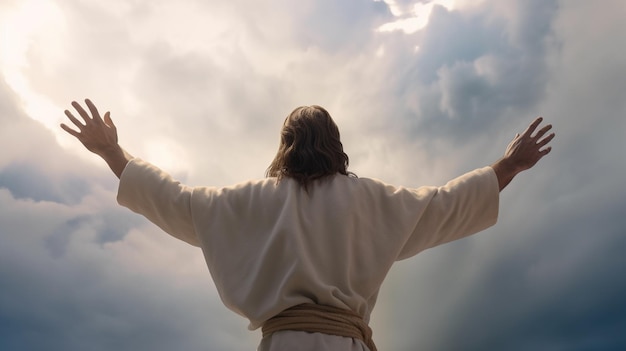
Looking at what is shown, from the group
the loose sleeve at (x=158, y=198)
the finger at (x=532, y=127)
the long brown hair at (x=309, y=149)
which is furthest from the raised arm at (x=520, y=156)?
the loose sleeve at (x=158, y=198)

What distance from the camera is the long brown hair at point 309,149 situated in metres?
5.65

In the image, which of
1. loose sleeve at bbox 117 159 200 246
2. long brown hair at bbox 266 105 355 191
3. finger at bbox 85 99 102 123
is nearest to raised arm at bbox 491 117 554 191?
long brown hair at bbox 266 105 355 191

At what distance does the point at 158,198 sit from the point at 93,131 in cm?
88

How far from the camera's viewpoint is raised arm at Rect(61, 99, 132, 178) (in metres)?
6.02

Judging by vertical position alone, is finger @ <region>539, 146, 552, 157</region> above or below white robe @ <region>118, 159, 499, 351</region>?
above

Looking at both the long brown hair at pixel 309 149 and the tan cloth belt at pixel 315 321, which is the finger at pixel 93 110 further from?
the tan cloth belt at pixel 315 321

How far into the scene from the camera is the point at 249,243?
547 centimetres

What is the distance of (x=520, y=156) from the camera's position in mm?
6102

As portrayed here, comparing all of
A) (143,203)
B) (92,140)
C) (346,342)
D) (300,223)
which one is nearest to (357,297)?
(346,342)

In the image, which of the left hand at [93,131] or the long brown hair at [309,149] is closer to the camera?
the long brown hair at [309,149]

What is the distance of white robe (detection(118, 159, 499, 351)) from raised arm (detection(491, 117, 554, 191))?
0.57ft

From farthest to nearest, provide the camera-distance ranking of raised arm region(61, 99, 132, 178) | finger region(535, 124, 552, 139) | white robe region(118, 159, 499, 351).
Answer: finger region(535, 124, 552, 139)
raised arm region(61, 99, 132, 178)
white robe region(118, 159, 499, 351)

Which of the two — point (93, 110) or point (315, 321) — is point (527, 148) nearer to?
point (315, 321)

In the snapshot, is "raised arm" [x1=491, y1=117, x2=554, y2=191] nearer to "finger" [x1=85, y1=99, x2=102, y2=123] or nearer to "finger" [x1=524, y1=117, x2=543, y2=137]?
"finger" [x1=524, y1=117, x2=543, y2=137]
